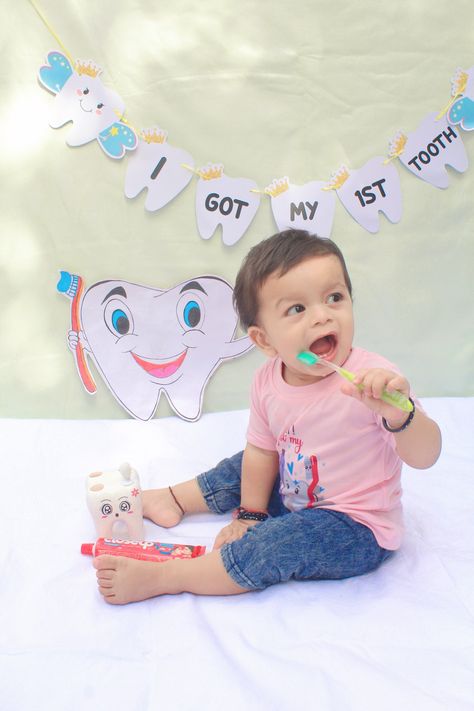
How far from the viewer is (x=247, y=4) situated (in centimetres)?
128

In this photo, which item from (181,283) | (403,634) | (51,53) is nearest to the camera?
(403,634)

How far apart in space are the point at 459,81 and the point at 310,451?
0.88 meters

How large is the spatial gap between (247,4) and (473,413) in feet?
3.25

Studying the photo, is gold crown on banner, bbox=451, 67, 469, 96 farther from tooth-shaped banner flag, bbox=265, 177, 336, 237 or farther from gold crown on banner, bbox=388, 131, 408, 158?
tooth-shaped banner flag, bbox=265, 177, 336, 237

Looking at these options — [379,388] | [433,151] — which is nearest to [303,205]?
[433,151]

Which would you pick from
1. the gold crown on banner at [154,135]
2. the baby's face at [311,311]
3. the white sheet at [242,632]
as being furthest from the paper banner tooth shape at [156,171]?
the white sheet at [242,632]

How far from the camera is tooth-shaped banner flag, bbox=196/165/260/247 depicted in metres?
1.37

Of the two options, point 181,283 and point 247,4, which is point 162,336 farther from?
point 247,4

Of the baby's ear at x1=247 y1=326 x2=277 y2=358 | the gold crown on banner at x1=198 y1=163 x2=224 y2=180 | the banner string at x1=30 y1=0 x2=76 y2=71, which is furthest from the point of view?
the gold crown on banner at x1=198 y1=163 x2=224 y2=180

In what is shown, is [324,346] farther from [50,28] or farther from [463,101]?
[50,28]

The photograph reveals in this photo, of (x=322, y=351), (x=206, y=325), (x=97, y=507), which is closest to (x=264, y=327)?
(x=322, y=351)

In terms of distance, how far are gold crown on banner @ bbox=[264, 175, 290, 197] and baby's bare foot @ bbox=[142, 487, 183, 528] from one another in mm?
667

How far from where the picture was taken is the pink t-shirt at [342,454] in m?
0.91

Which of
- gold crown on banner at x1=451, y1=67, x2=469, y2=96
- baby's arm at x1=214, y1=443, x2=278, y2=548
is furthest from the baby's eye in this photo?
gold crown on banner at x1=451, y1=67, x2=469, y2=96
